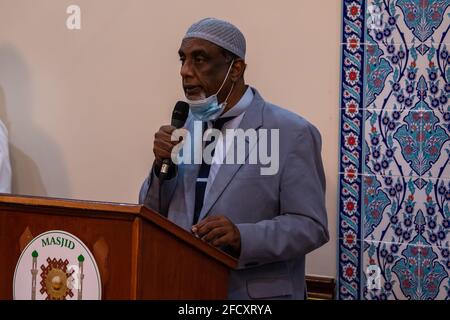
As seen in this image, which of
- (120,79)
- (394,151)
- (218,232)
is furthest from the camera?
(120,79)

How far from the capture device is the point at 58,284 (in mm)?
1640

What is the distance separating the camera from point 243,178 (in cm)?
229

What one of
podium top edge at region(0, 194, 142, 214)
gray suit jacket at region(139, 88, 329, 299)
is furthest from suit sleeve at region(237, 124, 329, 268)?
podium top edge at region(0, 194, 142, 214)

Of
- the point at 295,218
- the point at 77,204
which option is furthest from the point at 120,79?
the point at 77,204

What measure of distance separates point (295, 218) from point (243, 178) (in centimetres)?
22

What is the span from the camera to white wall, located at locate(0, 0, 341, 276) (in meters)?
3.25

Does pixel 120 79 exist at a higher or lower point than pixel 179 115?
higher

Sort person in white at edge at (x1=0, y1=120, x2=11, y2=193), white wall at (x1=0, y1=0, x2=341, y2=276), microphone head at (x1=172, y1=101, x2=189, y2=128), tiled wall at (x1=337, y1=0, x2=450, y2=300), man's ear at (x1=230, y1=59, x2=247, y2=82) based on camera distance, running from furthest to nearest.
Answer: person in white at edge at (x1=0, y1=120, x2=11, y2=193)
white wall at (x1=0, y1=0, x2=341, y2=276)
tiled wall at (x1=337, y1=0, x2=450, y2=300)
man's ear at (x1=230, y1=59, x2=247, y2=82)
microphone head at (x1=172, y1=101, x2=189, y2=128)

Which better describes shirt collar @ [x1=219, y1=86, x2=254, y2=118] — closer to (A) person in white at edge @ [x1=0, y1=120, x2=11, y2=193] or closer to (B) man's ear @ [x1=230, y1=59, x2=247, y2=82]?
(B) man's ear @ [x1=230, y1=59, x2=247, y2=82]

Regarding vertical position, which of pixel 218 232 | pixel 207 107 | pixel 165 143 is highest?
pixel 207 107

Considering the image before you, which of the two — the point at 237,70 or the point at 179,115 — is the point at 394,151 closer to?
the point at 237,70

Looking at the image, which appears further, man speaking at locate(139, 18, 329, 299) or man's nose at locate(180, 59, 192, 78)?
man's nose at locate(180, 59, 192, 78)

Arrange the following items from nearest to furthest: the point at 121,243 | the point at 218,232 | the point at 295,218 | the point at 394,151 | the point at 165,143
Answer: the point at 121,243 → the point at 218,232 → the point at 165,143 → the point at 295,218 → the point at 394,151
